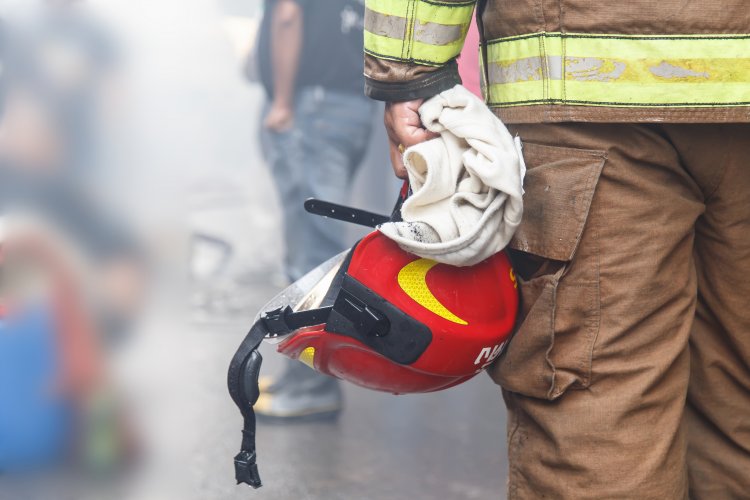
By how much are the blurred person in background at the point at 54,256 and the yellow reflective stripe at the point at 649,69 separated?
1551 millimetres

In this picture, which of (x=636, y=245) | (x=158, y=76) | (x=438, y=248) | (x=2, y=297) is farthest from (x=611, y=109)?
(x=158, y=76)

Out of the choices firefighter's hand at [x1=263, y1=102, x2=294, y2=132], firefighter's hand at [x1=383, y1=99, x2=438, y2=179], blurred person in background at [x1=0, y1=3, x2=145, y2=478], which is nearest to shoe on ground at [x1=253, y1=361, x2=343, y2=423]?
blurred person in background at [x1=0, y1=3, x2=145, y2=478]

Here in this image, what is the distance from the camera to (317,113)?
125 inches

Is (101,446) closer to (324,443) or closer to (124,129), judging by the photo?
(324,443)

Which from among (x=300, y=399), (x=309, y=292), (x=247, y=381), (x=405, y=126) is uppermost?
(x=405, y=126)

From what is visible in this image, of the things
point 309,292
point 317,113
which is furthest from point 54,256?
point 309,292

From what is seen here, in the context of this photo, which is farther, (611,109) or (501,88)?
(501,88)

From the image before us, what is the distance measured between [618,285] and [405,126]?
15.9 inches

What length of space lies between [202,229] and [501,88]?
2.36 m

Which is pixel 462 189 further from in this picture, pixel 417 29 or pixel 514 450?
pixel 514 450

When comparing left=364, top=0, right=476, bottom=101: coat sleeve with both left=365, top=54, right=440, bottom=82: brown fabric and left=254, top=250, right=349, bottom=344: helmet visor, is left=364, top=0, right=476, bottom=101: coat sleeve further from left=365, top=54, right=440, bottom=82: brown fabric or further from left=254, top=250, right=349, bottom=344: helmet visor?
left=254, top=250, right=349, bottom=344: helmet visor

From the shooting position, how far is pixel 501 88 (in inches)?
60.5

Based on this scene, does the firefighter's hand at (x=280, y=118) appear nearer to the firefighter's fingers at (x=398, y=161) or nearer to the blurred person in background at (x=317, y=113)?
the blurred person in background at (x=317, y=113)

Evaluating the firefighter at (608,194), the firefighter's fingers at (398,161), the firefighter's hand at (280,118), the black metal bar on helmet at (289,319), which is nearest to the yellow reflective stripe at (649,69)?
the firefighter at (608,194)
